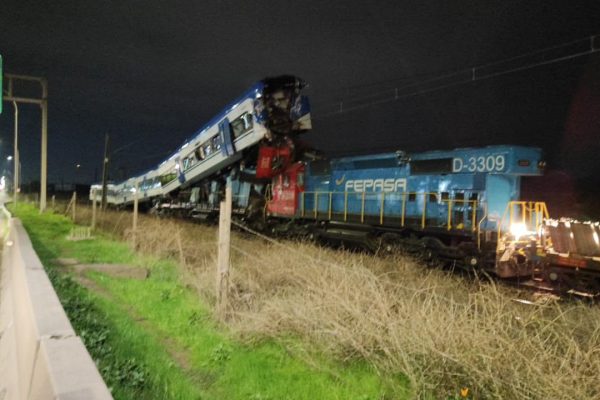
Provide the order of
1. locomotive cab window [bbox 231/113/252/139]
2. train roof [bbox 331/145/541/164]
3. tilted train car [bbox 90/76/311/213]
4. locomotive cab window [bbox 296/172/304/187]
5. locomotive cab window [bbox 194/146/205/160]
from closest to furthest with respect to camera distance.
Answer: train roof [bbox 331/145/541/164]
tilted train car [bbox 90/76/311/213]
locomotive cab window [bbox 231/113/252/139]
locomotive cab window [bbox 296/172/304/187]
locomotive cab window [bbox 194/146/205/160]

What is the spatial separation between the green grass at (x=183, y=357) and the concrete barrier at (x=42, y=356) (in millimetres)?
761

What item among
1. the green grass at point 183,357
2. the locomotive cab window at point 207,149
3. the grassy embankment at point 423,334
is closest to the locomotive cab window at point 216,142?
the locomotive cab window at point 207,149

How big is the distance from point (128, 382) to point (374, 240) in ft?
36.8

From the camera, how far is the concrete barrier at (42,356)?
287 cm

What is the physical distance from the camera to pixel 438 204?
1360 cm

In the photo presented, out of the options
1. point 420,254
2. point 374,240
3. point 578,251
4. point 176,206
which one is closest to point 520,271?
point 578,251

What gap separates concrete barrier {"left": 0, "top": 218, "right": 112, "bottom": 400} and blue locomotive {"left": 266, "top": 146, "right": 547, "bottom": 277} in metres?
9.97

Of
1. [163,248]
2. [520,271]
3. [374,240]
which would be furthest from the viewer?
[374,240]

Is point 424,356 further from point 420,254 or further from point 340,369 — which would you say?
point 420,254

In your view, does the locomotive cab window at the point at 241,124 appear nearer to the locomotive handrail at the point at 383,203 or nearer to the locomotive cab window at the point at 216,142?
the locomotive cab window at the point at 216,142

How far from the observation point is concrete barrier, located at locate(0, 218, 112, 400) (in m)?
2.87

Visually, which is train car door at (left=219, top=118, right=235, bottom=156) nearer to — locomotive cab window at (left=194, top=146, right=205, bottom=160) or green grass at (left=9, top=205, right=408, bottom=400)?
locomotive cab window at (left=194, top=146, right=205, bottom=160)

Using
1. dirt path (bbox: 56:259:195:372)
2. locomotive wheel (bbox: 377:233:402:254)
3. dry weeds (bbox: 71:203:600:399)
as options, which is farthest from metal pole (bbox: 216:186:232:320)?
locomotive wheel (bbox: 377:233:402:254)

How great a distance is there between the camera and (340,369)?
5.21 meters
